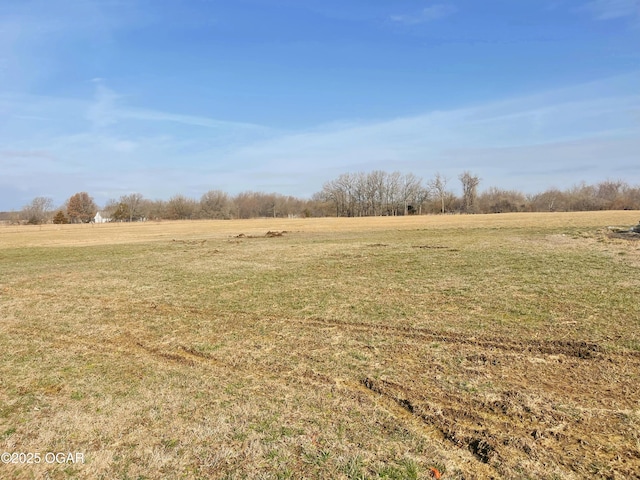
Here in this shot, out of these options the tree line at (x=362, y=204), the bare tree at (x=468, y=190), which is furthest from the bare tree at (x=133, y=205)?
the bare tree at (x=468, y=190)

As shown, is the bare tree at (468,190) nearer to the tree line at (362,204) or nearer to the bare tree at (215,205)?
the tree line at (362,204)

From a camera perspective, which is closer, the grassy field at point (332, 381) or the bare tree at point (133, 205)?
the grassy field at point (332, 381)

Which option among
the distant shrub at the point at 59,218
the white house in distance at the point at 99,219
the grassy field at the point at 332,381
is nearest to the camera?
the grassy field at the point at 332,381

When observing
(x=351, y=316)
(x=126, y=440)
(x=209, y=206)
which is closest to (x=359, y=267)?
(x=351, y=316)

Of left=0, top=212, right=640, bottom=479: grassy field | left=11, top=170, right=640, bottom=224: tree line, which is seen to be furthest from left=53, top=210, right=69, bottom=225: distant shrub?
left=0, top=212, right=640, bottom=479: grassy field

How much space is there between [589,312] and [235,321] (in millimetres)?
A: 6887

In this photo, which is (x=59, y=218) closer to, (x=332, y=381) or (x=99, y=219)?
(x=99, y=219)

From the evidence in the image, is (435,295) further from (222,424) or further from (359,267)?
(222,424)

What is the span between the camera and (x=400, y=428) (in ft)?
12.5

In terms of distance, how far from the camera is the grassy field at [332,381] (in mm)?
3387

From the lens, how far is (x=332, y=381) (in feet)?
16.3

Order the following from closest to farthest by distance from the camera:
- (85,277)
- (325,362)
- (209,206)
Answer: (325,362), (85,277), (209,206)

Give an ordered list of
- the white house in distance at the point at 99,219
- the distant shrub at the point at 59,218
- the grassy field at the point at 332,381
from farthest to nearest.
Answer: the white house in distance at the point at 99,219 → the distant shrub at the point at 59,218 → the grassy field at the point at 332,381

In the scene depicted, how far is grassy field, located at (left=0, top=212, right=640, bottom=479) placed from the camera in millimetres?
3387
